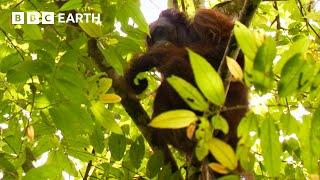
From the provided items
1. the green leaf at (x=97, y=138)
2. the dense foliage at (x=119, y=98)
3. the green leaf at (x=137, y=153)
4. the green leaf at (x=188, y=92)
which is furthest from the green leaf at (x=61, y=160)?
the green leaf at (x=188, y=92)

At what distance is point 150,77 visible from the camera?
9.70ft

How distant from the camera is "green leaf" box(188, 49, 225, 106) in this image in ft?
3.51

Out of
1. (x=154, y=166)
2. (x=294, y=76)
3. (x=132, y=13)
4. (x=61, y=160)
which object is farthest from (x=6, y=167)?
(x=294, y=76)

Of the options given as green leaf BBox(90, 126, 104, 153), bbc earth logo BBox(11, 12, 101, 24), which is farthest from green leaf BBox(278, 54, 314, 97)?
green leaf BBox(90, 126, 104, 153)

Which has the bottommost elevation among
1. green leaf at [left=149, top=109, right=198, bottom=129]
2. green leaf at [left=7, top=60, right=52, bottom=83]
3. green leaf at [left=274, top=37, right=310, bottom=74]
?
green leaf at [left=149, top=109, right=198, bottom=129]

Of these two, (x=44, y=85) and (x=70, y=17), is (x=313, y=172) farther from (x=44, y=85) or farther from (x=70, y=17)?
(x=70, y=17)

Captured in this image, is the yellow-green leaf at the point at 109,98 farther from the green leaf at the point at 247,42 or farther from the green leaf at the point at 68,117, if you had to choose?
the green leaf at the point at 247,42

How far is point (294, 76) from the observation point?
113 cm

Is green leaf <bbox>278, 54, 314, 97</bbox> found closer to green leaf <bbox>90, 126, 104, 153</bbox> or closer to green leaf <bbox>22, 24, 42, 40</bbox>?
green leaf <bbox>22, 24, 42, 40</bbox>

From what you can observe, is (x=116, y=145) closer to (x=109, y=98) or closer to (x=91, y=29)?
(x=109, y=98)

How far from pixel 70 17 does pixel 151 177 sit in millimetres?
862

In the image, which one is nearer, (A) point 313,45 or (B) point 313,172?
(B) point 313,172

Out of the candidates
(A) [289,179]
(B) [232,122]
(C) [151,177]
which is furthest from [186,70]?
(A) [289,179]

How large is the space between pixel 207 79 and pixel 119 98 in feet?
2.49
